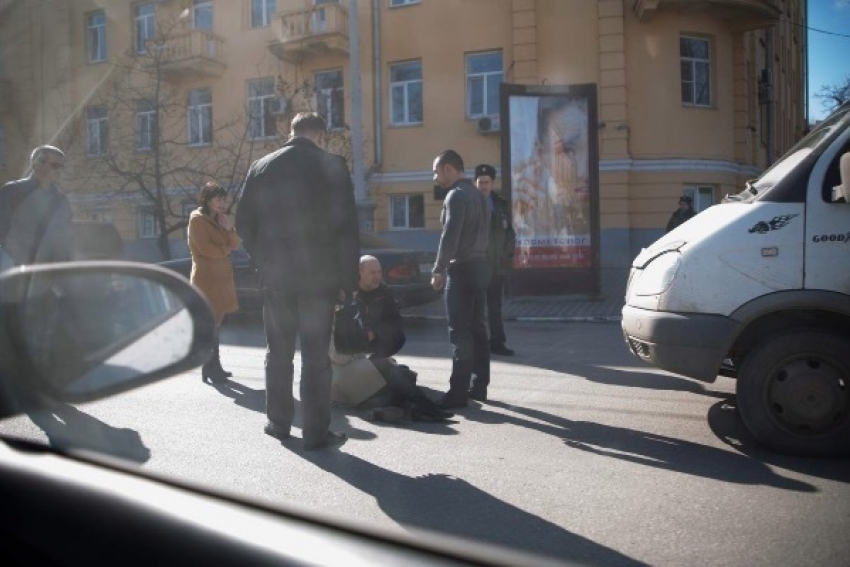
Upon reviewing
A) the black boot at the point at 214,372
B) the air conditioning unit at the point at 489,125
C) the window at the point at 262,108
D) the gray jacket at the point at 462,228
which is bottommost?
the black boot at the point at 214,372

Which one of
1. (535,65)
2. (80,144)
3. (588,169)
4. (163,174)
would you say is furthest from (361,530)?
(80,144)

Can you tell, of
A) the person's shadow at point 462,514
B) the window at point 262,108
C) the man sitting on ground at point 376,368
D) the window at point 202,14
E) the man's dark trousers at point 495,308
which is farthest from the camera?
the window at point 202,14

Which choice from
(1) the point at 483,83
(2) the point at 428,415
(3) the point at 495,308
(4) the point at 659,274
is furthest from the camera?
(1) the point at 483,83

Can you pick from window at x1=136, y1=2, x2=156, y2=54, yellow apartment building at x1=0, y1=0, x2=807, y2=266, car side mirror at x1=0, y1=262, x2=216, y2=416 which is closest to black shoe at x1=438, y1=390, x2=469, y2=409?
car side mirror at x1=0, y1=262, x2=216, y2=416

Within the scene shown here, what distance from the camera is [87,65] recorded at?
24.3m

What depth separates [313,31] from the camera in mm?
21172

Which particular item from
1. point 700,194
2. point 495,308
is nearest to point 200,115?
point 700,194

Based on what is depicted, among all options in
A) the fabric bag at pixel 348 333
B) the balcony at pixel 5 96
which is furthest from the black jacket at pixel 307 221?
the balcony at pixel 5 96

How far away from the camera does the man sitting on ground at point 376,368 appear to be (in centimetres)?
560

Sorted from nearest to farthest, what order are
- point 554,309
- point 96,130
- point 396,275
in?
point 396,275, point 554,309, point 96,130

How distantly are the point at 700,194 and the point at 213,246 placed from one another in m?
15.7

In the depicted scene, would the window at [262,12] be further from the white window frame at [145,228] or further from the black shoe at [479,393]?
the black shoe at [479,393]

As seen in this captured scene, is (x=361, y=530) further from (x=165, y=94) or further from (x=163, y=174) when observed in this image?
(x=165, y=94)

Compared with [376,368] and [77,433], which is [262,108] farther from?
[77,433]
